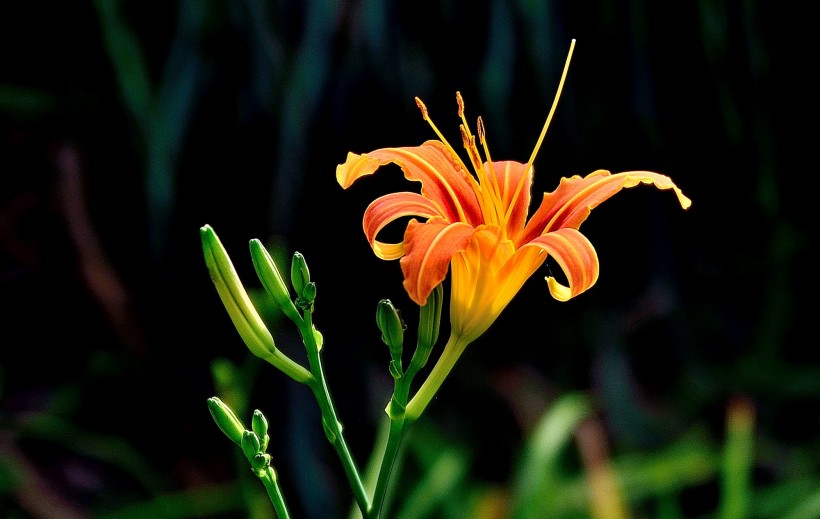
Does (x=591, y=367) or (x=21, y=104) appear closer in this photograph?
(x=21, y=104)

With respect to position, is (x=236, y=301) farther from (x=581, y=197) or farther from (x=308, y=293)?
(x=581, y=197)

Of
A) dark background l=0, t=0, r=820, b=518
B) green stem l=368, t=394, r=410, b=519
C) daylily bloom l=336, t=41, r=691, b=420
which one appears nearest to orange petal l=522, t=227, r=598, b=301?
daylily bloom l=336, t=41, r=691, b=420

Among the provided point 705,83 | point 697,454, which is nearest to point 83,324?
point 697,454

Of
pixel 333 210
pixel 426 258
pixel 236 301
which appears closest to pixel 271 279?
pixel 236 301

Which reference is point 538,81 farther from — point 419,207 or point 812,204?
point 419,207

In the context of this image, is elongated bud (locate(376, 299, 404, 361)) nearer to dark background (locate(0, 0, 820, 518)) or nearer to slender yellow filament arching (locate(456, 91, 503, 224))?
slender yellow filament arching (locate(456, 91, 503, 224))
